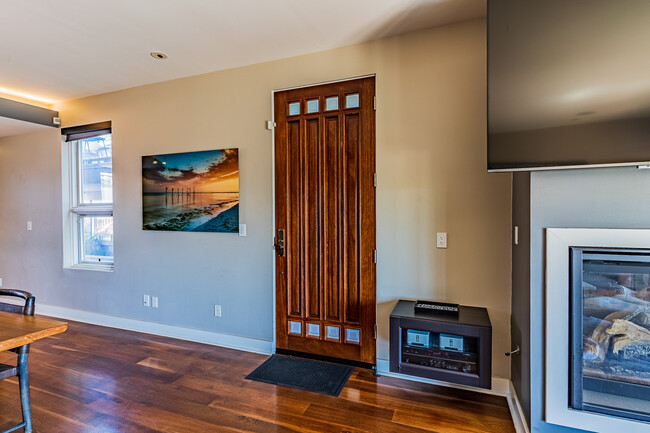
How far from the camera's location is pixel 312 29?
2.43m

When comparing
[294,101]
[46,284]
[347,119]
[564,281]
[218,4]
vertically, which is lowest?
[46,284]

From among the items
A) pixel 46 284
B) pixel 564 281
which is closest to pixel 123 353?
pixel 46 284

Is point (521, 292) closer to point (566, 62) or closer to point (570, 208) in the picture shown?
point (570, 208)

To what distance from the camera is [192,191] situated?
128 inches

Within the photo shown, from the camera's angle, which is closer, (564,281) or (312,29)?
(564,281)

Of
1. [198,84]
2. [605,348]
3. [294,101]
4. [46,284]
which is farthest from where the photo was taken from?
[46,284]

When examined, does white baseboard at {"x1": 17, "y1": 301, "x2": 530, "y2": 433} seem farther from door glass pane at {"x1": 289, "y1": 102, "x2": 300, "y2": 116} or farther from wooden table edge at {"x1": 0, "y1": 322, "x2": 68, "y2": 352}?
door glass pane at {"x1": 289, "y1": 102, "x2": 300, "y2": 116}

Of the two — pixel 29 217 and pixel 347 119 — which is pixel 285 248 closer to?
pixel 347 119

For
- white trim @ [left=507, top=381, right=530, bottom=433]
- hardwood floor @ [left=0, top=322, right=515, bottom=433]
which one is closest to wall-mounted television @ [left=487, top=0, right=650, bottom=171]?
white trim @ [left=507, top=381, right=530, bottom=433]

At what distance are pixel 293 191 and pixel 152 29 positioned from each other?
162 cm

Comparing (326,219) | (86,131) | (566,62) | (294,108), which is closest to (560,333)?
(566,62)

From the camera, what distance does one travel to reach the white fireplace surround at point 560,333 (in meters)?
1.57

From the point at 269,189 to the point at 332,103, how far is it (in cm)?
94

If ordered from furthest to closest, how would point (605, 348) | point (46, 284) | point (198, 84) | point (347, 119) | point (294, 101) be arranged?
point (46, 284), point (198, 84), point (294, 101), point (347, 119), point (605, 348)
